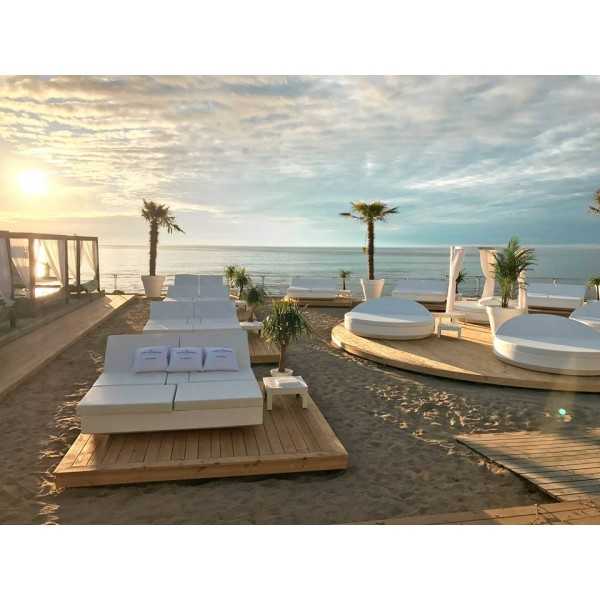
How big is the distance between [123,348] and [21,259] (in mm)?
6372

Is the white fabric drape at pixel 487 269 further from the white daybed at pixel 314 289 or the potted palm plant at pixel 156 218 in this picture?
the potted palm plant at pixel 156 218

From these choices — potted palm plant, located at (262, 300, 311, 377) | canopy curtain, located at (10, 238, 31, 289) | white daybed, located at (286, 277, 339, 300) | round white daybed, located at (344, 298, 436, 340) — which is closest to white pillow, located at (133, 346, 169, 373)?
potted palm plant, located at (262, 300, 311, 377)

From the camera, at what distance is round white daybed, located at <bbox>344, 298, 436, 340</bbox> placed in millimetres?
7910

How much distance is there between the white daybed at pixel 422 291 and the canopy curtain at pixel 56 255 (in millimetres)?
9615

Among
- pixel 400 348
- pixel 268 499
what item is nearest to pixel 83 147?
pixel 400 348

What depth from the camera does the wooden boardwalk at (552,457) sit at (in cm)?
353

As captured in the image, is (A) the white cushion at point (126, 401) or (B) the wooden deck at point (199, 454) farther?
(A) the white cushion at point (126, 401)

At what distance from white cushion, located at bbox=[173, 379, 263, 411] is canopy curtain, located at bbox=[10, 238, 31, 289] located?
730 centimetres

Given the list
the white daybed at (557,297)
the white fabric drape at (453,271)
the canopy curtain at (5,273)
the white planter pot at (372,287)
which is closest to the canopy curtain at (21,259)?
the canopy curtain at (5,273)

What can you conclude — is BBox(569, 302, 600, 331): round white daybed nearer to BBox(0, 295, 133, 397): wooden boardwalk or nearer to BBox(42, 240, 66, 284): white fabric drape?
BBox(0, 295, 133, 397): wooden boardwalk

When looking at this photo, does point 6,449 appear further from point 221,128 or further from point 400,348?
point 221,128

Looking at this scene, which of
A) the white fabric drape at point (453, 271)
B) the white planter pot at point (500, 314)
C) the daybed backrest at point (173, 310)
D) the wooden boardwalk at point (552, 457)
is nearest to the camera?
the wooden boardwalk at point (552, 457)
